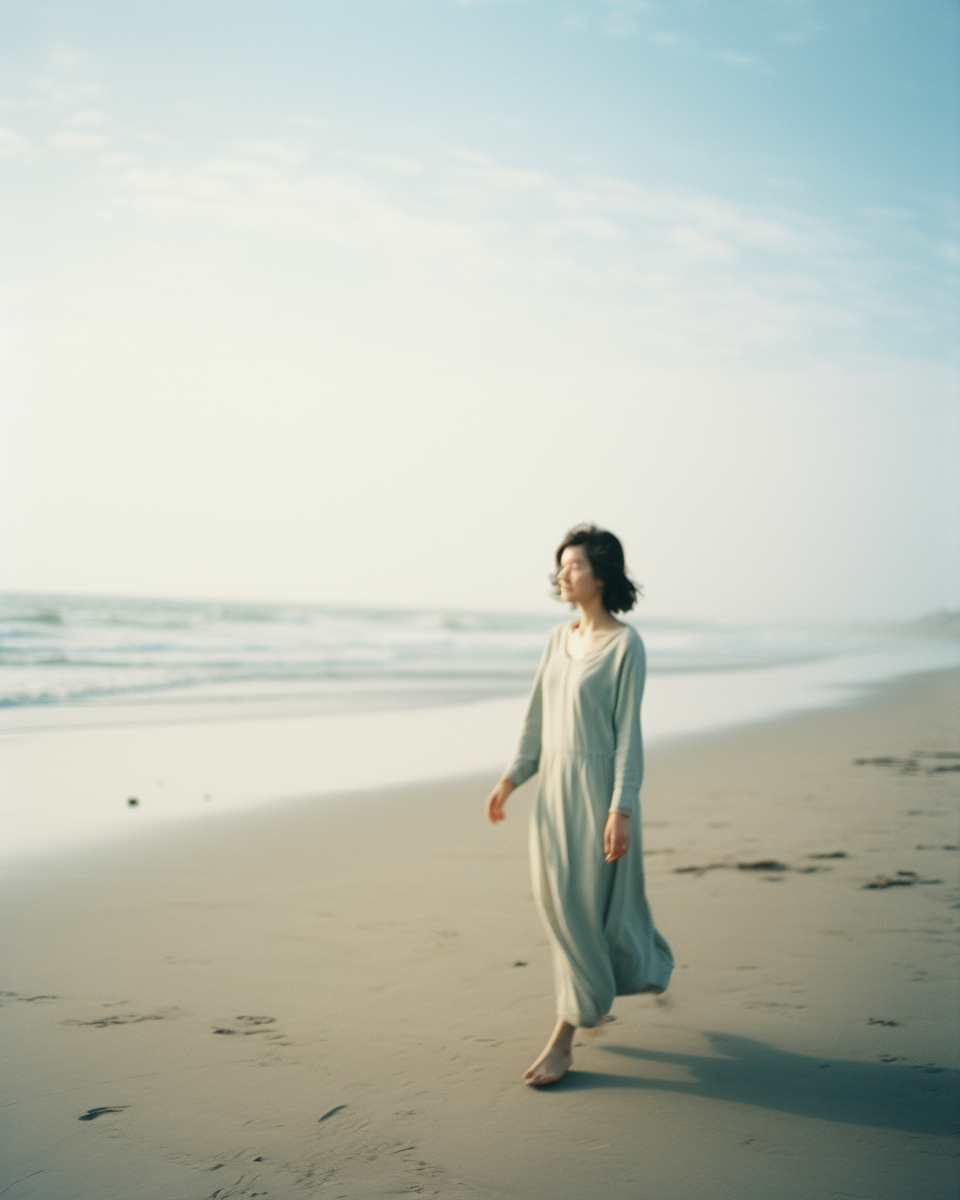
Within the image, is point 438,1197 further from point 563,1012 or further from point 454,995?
point 454,995

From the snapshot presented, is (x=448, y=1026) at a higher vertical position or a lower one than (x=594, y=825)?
lower

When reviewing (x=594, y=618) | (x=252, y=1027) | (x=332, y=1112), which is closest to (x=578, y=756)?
(x=594, y=618)

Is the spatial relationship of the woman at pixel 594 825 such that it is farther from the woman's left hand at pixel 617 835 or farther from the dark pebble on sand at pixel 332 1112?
the dark pebble on sand at pixel 332 1112

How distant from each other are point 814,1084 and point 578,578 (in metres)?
1.70

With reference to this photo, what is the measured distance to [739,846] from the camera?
235 inches

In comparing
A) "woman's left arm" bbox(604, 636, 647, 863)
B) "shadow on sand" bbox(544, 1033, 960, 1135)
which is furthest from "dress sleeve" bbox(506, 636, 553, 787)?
"shadow on sand" bbox(544, 1033, 960, 1135)

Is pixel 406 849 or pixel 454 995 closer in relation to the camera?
pixel 454 995

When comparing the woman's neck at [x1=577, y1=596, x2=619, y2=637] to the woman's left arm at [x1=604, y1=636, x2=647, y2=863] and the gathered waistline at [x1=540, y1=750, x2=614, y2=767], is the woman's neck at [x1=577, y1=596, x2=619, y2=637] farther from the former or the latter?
the gathered waistline at [x1=540, y1=750, x2=614, y2=767]

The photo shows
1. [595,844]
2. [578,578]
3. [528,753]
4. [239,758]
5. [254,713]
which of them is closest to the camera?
[595,844]

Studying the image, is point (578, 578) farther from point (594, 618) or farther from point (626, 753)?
point (626, 753)

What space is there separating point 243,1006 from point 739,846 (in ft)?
11.0

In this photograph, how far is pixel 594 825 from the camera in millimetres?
3096

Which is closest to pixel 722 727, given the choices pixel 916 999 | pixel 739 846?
pixel 739 846

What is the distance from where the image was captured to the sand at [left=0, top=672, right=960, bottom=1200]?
2574 millimetres
